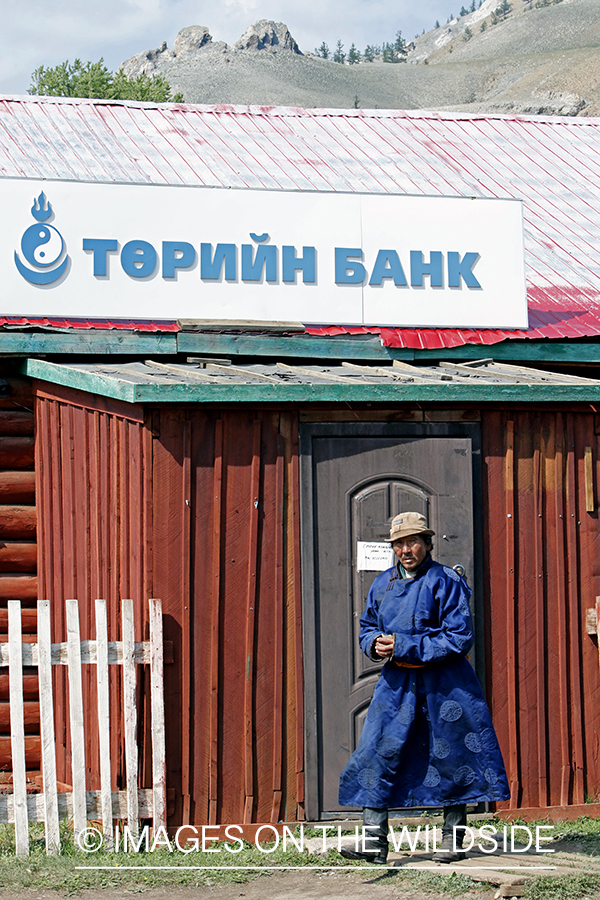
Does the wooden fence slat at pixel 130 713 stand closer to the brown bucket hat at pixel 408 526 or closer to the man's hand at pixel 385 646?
the man's hand at pixel 385 646

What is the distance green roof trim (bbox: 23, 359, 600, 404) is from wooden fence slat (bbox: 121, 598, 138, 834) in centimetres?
118

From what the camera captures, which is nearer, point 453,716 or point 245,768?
point 453,716

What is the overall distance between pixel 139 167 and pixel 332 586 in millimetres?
5402

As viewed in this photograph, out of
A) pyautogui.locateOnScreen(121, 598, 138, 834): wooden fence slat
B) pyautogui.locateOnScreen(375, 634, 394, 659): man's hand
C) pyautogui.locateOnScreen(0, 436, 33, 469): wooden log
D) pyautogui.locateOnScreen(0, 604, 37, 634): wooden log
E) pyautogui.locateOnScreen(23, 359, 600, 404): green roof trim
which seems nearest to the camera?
pyautogui.locateOnScreen(375, 634, 394, 659): man's hand

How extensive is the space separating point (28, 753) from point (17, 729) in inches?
77.4

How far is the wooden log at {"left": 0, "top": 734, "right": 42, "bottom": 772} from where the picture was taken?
741 centimetres

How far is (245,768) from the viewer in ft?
19.7

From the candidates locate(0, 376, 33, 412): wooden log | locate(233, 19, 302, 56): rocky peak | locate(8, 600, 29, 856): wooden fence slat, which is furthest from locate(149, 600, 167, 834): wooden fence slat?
locate(233, 19, 302, 56): rocky peak

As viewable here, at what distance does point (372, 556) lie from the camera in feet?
20.6

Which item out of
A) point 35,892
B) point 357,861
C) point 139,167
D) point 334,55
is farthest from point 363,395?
point 334,55

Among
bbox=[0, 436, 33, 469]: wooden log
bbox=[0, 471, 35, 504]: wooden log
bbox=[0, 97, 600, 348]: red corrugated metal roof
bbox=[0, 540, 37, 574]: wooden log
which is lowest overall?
bbox=[0, 540, 37, 574]: wooden log

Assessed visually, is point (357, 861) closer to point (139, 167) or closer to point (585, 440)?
point (585, 440)

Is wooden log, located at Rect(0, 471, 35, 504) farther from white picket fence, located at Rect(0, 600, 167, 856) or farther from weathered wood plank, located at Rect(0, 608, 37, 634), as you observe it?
white picket fence, located at Rect(0, 600, 167, 856)

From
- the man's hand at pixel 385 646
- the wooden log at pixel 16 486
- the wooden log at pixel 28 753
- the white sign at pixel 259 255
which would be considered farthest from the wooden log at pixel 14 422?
the man's hand at pixel 385 646
